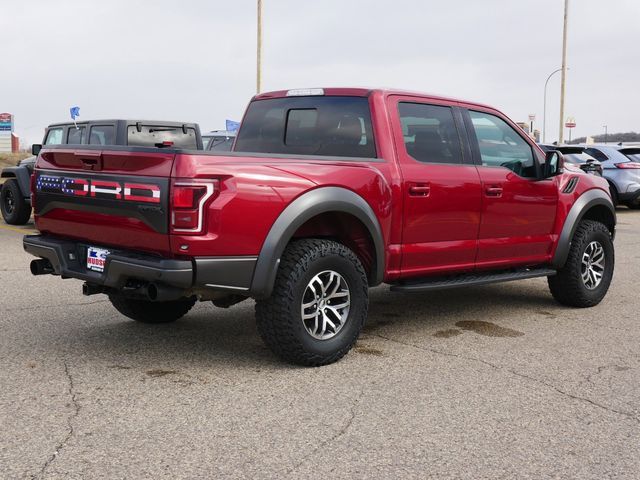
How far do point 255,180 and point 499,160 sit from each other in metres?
2.58

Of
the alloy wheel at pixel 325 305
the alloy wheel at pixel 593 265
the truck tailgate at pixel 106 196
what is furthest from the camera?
the alloy wheel at pixel 593 265

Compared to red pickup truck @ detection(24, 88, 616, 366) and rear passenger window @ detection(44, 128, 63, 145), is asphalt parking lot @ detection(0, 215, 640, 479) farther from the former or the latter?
rear passenger window @ detection(44, 128, 63, 145)

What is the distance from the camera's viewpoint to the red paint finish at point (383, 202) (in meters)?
4.26

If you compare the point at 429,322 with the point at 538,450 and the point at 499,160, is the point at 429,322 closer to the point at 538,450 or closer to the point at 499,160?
the point at 499,160

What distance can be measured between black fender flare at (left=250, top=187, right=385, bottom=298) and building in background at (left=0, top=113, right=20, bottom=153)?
171 ft

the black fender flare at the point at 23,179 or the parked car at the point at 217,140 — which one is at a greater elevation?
the parked car at the point at 217,140

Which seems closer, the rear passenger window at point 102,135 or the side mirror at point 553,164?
the side mirror at point 553,164

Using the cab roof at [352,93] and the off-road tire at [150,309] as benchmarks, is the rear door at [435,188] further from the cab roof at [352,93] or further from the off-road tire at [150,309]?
the off-road tire at [150,309]

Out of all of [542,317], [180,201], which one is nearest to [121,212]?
[180,201]

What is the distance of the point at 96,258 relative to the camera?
184 inches

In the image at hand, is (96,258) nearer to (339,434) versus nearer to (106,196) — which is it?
(106,196)

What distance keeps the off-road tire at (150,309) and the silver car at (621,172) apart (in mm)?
14004

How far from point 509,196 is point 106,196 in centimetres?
314

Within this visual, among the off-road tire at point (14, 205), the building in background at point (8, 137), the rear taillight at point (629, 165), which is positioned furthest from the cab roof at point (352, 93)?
the building in background at point (8, 137)
